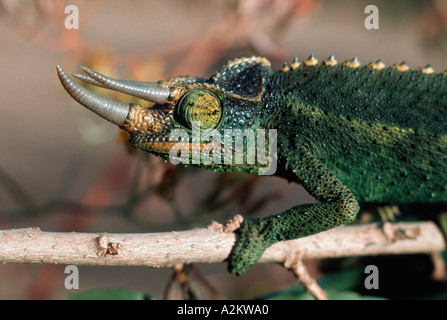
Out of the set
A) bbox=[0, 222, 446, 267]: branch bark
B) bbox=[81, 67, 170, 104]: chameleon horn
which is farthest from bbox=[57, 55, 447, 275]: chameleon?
bbox=[0, 222, 446, 267]: branch bark

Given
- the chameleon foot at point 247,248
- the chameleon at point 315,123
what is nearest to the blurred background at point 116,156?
the chameleon foot at point 247,248

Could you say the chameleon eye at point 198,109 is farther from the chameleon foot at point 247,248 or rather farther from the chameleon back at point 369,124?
the chameleon foot at point 247,248

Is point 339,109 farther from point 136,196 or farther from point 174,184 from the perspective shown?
point 136,196

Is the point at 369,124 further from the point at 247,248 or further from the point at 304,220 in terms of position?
the point at 247,248

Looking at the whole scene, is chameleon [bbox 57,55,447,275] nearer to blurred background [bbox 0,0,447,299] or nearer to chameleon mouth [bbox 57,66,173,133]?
chameleon mouth [bbox 57,66,173,133]

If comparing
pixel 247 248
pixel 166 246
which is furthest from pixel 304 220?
pixel 166 246
